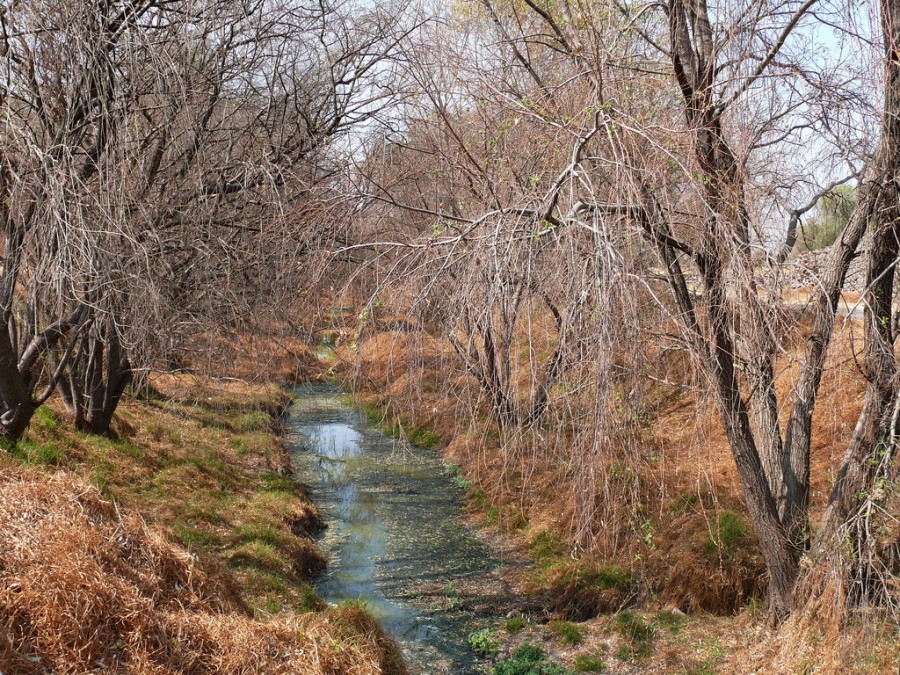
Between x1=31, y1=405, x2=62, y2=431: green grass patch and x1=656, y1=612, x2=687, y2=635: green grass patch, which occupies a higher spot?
x1=31, y1=405, x2=62, y2=431: green grass patch

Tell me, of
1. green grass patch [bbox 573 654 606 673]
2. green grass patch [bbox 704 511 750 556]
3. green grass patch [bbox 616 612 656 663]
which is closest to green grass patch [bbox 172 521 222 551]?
green grass patch [bbox 573 654 606 673]

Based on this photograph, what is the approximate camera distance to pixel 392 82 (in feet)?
25.5

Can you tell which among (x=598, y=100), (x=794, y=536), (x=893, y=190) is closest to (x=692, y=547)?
(x=794, y=536)

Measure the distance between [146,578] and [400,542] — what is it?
477 centimetres

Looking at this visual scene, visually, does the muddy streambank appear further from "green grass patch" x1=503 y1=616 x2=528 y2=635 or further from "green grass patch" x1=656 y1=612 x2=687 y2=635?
"green grass patch" x1=656 y1=612 x2=687 y2=635

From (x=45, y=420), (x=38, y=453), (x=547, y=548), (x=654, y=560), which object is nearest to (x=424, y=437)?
(x=547, y=548)

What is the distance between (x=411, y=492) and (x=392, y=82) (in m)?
5.93

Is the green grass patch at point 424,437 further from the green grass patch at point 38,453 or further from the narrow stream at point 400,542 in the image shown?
the green grass patch at point 38,453

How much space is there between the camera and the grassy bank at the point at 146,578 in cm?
396

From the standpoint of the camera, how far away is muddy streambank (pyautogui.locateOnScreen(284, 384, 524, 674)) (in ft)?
23.4

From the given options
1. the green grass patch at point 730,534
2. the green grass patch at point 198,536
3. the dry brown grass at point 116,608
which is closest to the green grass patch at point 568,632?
the green grass patch at point 730,534

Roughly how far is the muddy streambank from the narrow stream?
0.5 inches

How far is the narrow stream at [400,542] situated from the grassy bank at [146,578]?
551 millimetres

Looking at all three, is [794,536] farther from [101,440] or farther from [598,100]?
[101,440]
